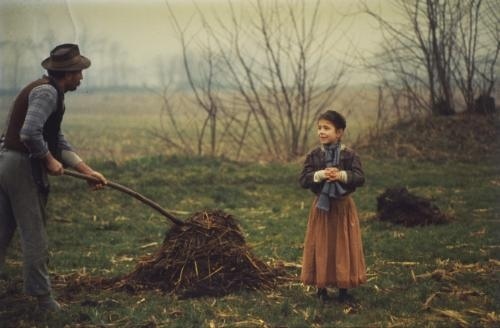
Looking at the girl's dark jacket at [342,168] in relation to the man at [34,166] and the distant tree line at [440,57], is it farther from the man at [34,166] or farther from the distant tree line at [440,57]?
the distant tree line at [440,57]

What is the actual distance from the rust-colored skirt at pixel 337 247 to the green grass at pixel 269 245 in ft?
0.83

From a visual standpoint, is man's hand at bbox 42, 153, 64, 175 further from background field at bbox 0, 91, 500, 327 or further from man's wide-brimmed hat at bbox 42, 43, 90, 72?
background field at bbox 0, 91, 500, 327

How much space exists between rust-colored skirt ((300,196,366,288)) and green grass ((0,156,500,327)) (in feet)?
0.83

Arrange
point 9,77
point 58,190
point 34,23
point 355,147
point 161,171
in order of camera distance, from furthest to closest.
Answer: point 355,147 < point 161,171 < point 58,190 < point 9,77 < point 34,23

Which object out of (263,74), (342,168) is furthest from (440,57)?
(342,168)

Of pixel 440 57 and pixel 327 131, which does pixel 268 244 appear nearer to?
pixel 327 131

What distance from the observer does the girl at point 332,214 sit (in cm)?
539

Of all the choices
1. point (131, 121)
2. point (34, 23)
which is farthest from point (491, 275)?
point (131, 121)

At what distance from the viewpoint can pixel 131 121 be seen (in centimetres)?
2322

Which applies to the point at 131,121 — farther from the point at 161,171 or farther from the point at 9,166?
the point at 9,166

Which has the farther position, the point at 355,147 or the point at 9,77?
the point at 355,147

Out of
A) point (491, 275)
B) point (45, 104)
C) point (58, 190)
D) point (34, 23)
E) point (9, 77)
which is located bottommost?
point (491, 275)

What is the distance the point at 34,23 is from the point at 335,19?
24.9 ft

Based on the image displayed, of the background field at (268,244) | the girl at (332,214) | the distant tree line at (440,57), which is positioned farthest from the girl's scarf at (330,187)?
the distant tree line at (440,57)
